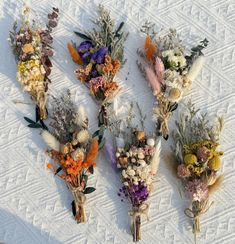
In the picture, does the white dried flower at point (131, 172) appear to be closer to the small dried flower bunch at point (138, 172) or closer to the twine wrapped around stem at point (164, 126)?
the small dried flower bunch at point (138, 172)

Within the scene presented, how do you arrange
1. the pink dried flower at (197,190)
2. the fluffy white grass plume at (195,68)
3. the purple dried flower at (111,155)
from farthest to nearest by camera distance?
the fluffy white grass plume at (195,68) → the purple dried flower at (111,155) → the pink dried flower at (197,190)

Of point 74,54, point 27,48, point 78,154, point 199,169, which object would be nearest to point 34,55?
point 27,48

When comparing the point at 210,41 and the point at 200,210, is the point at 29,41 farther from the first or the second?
the point at 200,210

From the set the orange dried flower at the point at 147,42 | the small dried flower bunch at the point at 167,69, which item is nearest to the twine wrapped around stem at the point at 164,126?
the small dried flower bunch at the point at 167,69

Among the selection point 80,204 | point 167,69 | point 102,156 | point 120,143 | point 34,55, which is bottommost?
point 80,204

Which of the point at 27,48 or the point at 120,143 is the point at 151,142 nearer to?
the point at 120,143
